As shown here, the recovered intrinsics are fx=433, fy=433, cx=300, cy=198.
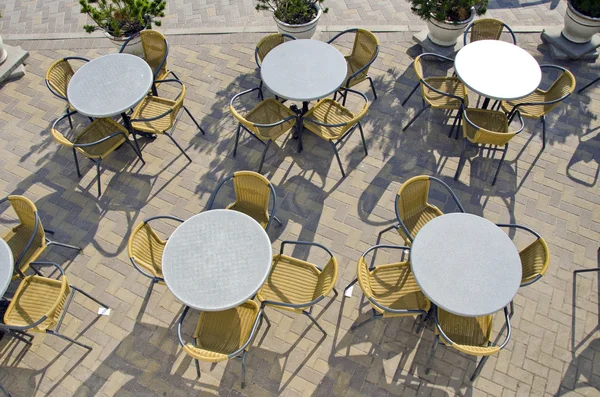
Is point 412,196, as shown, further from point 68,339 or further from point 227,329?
point 68,339

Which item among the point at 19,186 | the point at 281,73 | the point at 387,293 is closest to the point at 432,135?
the point at 281,73

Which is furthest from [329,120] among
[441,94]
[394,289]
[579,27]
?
[579,27]

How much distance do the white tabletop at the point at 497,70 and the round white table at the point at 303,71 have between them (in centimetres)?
164

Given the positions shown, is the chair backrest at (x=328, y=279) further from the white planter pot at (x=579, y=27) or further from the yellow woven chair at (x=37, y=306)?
the white planter pot at (x=579, y=27)

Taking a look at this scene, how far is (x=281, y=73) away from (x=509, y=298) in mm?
3715

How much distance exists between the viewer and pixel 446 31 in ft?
22.8

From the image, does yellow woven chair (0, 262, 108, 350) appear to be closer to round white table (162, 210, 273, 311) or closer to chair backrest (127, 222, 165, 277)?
chair backrest (127, 222, 165, 277)

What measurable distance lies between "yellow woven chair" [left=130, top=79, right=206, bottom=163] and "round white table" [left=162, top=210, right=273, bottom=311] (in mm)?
1833

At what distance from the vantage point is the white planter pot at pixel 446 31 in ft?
22.5

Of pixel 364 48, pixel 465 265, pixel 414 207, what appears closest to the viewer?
pixel 465 265

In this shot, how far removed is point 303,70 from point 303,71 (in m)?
0.02

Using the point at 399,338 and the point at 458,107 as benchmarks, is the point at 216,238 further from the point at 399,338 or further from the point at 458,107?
the point at 458,107

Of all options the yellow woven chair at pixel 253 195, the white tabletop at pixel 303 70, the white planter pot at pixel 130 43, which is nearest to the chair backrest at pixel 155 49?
the white planter pot at pixel 130 43

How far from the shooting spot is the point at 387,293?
4316mm
